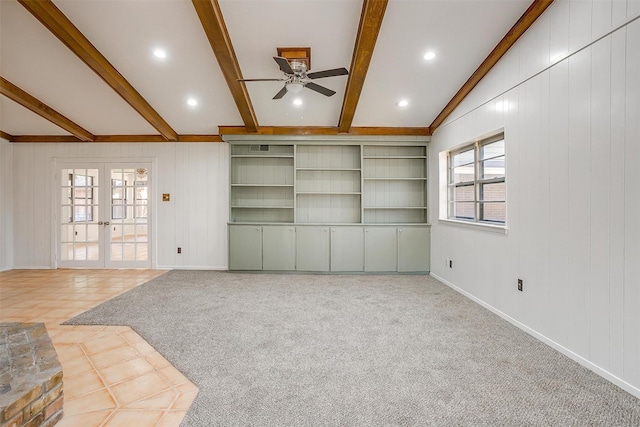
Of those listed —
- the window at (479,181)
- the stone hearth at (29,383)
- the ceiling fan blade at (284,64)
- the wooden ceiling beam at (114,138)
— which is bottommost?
the stone hearth at (29,383)

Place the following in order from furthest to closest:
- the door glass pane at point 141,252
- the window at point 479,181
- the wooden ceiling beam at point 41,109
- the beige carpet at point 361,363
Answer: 1. the door glass pane at point 141,252
2. the wooden ceiling beam at point 41,109
3. the window at point 479,181
4. the beige carpet at point 361,363

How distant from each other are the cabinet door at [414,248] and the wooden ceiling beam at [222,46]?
10.6ft

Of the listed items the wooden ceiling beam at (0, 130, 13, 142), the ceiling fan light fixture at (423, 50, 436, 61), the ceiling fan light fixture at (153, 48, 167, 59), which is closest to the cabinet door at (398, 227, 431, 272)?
the ceiling fan light fixture at (423, 50, 436, 61)

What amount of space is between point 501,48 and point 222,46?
291cm

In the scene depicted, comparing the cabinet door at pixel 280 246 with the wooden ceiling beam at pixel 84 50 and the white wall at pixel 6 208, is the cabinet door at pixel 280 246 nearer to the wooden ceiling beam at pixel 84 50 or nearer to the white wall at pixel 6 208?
the wooden ceiling beam at pixel 84 50

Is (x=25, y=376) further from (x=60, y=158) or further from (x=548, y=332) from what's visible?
(x=60, y=158)

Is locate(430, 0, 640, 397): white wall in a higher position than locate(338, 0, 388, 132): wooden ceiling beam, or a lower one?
lower

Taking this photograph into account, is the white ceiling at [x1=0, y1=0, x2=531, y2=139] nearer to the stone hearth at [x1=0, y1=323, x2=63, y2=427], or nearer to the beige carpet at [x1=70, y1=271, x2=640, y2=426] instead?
the beige carpet at [x1=70, y1=271, x2=640, y2=426]

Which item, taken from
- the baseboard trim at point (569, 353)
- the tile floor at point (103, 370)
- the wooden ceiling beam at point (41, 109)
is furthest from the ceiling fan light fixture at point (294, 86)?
the wooden ceiling beam at point (41, 109)

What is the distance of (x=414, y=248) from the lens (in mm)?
4949

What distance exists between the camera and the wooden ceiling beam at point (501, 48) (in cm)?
253

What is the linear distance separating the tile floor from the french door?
150 cm

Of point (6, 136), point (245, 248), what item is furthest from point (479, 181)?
point (6, 136)

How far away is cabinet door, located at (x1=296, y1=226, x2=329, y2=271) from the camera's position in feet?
16.4
